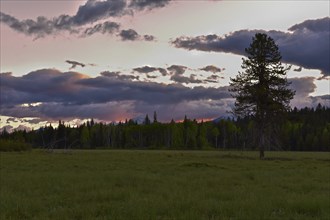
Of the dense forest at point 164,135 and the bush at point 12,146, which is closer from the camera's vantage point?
the bush at point 12,146

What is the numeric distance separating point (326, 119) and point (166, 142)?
75.4 m

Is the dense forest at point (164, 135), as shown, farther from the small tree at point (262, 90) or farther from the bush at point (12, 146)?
the small tree at point (262, 90)

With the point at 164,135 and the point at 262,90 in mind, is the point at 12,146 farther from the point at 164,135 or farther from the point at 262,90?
the point at 164,135

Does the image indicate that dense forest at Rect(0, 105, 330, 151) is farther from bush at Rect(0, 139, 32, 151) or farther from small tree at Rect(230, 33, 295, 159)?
small tree at Rect(230, 33, 295, 159)

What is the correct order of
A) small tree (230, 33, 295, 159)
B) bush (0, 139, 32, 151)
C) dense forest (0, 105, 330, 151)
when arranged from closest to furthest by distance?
small tree (230, 33, 295, 159)
bush (0, 139, 32, 151)
dense forest (0, 105, 330, 151)

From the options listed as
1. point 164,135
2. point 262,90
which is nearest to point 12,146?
point 262,90

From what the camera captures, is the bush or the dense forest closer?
the bush

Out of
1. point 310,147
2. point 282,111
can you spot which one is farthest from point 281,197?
point 310,147

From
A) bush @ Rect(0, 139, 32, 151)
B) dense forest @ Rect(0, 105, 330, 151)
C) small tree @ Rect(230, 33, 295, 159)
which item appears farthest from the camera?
dense forest @ Rect(0, 105, 330, 151)

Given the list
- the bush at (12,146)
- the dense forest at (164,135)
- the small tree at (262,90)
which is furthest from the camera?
the dense forest at (164,135)

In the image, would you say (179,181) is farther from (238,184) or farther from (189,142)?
(189,142)

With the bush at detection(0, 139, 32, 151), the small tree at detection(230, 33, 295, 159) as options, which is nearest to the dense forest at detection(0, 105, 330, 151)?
the bush at detection(0, 139, 32, 151)

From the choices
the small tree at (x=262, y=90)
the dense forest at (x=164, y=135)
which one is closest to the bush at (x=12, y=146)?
the small tree at (x=262, y=90)

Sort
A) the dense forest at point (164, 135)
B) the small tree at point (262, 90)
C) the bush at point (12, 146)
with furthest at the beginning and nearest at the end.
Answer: the dense forest at point (164, 135)
the bush at point (12, 146)
the small tree at point (262, 90)
